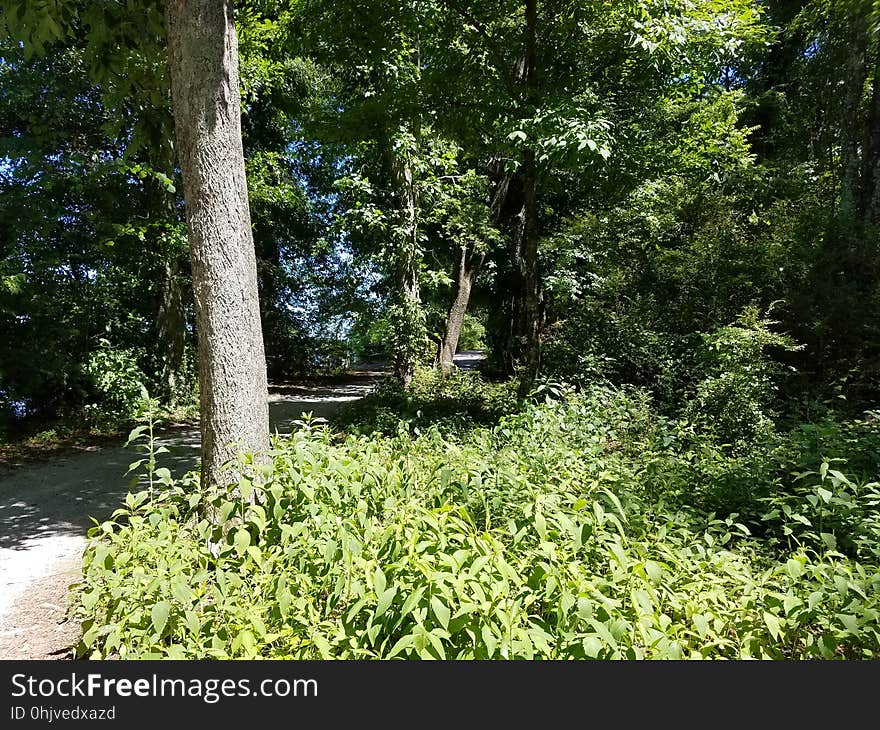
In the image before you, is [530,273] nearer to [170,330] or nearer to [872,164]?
[872,164]

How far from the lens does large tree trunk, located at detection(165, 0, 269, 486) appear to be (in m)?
3.53

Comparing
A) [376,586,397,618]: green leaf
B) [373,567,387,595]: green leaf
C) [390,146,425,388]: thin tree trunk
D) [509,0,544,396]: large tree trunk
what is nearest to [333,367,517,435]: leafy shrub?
[390,146,425,388]: thin tree trunk

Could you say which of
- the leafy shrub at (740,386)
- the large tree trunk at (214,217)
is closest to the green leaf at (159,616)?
the large tree trunk at (214,217)

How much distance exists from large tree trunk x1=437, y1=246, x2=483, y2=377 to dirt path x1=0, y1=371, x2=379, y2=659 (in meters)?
4.08

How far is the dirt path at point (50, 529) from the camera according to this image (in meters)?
3.06

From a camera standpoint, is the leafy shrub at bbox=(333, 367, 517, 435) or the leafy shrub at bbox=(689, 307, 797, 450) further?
the leafy shrub at bbox=(333, 367, 517, 435)

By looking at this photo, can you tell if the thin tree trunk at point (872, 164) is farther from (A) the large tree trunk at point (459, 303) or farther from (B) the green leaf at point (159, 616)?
(B) the green leaf at point (159, 616)

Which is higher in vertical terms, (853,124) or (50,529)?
(853,124)

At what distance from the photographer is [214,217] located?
11.8 ft

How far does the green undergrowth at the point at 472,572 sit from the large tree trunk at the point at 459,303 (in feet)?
27.5

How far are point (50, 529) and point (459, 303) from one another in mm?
9037

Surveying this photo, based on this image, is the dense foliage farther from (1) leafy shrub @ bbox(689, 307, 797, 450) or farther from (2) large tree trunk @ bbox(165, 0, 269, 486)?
(2) large tree trunk @ bbox(165, 0, 269, 486)

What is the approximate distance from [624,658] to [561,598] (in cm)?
29

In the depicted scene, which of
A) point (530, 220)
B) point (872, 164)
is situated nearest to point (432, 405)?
point (530, 220)
